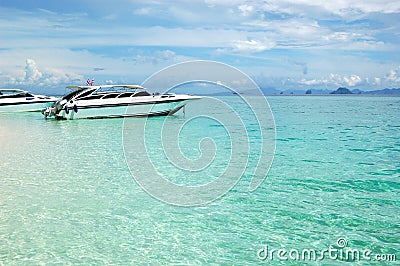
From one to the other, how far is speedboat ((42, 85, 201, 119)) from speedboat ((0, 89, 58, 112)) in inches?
375

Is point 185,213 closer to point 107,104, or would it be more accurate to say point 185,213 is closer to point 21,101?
point 107,104

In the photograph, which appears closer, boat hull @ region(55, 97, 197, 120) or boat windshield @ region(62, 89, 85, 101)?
boat hull @ region(55, 97, 197, 120)

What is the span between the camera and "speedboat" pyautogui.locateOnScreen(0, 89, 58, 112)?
36713mm

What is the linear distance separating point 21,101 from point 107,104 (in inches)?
544

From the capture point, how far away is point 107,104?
91.6 ft

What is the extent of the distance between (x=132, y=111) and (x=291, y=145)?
49.6ft

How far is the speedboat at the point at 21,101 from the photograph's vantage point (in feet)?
120

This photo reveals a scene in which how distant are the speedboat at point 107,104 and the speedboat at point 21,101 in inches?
375

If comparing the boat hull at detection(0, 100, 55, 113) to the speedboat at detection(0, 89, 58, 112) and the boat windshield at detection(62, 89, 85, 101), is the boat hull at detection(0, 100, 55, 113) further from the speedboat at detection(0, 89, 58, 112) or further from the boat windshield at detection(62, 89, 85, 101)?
the boat windshield at detection(62, 89, 85, 101)

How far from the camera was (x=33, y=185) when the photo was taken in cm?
933

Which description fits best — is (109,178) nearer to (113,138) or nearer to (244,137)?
(113,138)

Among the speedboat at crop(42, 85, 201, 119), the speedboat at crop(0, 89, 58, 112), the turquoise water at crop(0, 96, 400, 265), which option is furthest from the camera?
the speedboat at crop(0, 89, 58, 112)

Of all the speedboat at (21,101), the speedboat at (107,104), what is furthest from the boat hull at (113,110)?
the speedboat at (21,101)

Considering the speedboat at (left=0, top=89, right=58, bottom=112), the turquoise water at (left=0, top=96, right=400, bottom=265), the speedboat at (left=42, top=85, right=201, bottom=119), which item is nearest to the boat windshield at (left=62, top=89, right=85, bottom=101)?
the speedboat at (left=42, top=85, right=201, bottom=119)
